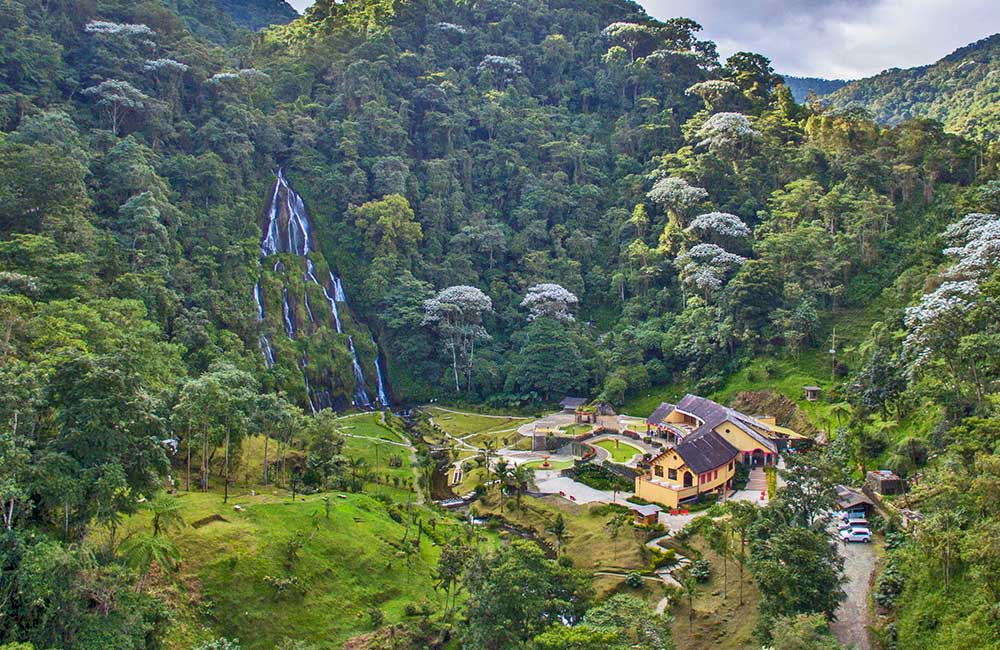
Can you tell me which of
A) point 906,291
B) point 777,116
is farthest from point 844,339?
point 777,116

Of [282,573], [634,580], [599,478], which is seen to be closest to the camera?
[282,573]

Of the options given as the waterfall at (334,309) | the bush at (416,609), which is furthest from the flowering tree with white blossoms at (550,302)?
the bush at (416,609)

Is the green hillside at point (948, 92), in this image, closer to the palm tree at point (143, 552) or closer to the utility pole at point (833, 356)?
the utility pole at point (833, 356)

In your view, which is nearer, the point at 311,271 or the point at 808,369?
the point at 808,369

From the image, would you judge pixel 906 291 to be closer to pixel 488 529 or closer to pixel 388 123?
pixel 488 529

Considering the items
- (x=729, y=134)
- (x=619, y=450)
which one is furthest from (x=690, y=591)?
(x=729, y=134)

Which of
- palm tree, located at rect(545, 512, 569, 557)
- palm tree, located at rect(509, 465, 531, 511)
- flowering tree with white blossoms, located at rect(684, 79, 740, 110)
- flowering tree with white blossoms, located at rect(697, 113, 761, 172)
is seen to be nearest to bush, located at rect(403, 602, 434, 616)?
palm tree, located at rect(545, 512, 569, 557)

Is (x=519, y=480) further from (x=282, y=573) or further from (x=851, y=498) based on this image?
(x=851, y=498)
